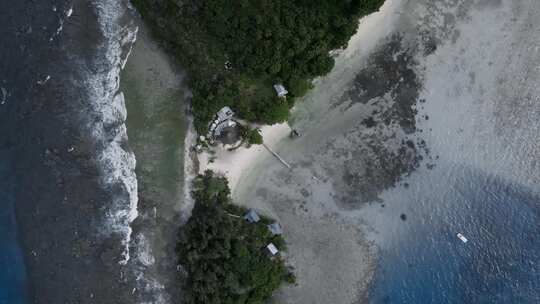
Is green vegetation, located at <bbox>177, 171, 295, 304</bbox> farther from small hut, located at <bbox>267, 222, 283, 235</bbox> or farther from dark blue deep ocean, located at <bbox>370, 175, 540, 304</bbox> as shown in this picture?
dark blue deep ocean, located at <bbox>370, 175, 540, 304</bbox>

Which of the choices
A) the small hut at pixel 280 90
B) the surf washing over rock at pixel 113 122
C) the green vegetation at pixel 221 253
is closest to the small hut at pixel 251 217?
the green vegetation at pixel 221 253

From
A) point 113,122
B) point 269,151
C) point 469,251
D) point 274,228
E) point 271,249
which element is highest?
point 113,122

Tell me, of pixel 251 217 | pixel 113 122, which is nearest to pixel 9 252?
pixel 113 122

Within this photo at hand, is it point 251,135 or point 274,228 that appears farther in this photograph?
point 274,228

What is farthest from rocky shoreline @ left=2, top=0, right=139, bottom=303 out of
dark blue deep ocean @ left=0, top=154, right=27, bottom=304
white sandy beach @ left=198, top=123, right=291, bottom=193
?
white sandy beach @ left=198, top=123, right=291, bottom=193

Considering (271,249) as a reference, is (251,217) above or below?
above

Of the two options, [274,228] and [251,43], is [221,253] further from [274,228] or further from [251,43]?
[251,43]
